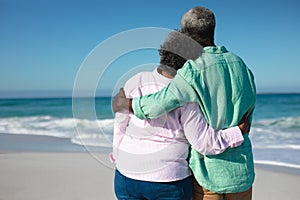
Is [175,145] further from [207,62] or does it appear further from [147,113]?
[207,62]

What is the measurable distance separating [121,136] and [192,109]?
0.34 meters

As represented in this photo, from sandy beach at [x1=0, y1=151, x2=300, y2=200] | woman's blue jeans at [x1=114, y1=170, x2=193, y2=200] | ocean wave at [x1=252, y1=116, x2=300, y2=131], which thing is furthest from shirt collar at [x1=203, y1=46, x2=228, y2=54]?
ocean wave at [x1=252, y1=116, x2=300, y2=131]

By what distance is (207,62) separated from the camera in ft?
5.18

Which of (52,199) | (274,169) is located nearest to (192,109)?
(52,199)

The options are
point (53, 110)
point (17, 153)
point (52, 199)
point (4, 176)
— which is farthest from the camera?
point (53, 110)

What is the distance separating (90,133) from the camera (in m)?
1.76

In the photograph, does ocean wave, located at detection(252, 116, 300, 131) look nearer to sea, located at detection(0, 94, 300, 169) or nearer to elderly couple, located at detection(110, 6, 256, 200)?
sea, located at detection(0, 94, 300, 169)

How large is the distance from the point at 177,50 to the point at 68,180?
13.5 feet

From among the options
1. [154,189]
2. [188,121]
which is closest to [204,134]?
[188,121]

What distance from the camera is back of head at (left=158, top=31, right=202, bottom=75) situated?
1.55m

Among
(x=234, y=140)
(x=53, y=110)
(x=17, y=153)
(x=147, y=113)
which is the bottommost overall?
(x=53, y=110)

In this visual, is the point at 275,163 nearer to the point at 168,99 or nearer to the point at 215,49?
the point at 215,49

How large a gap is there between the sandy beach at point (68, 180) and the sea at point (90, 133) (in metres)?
0.65

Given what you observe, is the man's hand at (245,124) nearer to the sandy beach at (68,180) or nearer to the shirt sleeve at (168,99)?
the shirt sleeve at (168,99)
